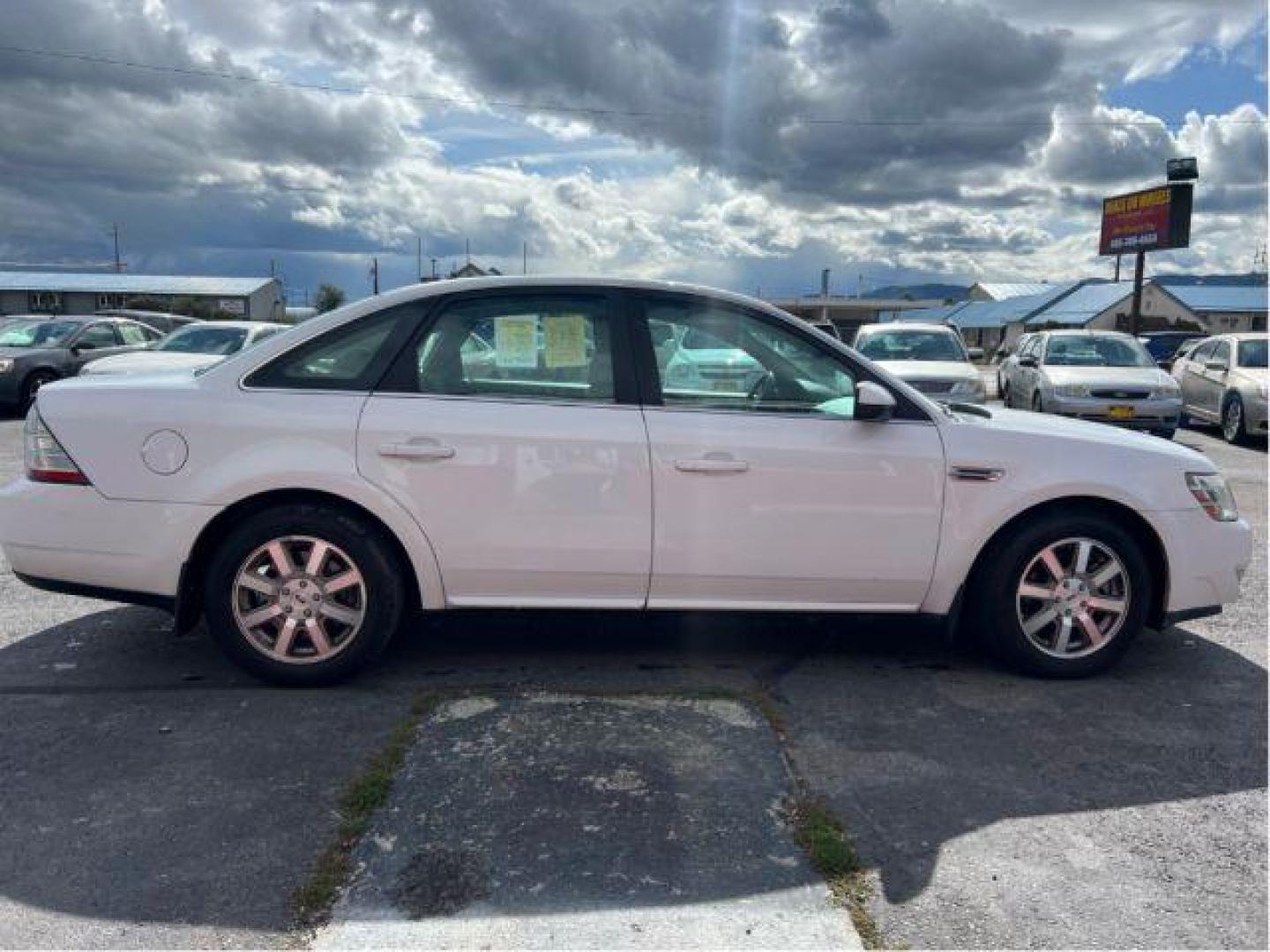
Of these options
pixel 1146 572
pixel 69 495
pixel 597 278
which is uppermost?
pixel 597 278

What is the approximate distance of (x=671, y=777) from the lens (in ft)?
10.6

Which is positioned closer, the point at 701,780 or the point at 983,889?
the point at 983,889

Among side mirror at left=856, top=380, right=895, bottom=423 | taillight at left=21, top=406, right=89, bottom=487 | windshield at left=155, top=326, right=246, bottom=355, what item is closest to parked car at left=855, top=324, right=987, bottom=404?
side mirror at left=856, top=380, right=895, bottom=423

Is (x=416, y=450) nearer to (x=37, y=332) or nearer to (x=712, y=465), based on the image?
(x=712, y=465)

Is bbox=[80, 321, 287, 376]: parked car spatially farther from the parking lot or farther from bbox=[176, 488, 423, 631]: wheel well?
bbox=[176, 488, 423, 631]: wheel well

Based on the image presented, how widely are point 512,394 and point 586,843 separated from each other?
1827 millimetres

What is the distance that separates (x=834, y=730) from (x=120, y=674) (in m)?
2.99

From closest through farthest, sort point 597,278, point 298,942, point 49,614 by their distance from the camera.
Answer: point 298,942
point 597,278
point 49,614

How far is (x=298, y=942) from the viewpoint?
2396 mm

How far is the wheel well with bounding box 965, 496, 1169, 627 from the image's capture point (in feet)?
13.6

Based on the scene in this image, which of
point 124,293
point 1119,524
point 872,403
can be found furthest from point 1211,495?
point 124,293

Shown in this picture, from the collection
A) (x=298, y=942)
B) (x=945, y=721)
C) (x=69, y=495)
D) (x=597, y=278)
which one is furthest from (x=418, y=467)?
(x=945, y=721)

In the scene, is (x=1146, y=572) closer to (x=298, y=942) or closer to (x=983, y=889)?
(x=983, y=889)

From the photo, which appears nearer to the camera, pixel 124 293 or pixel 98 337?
pixel 98 337
